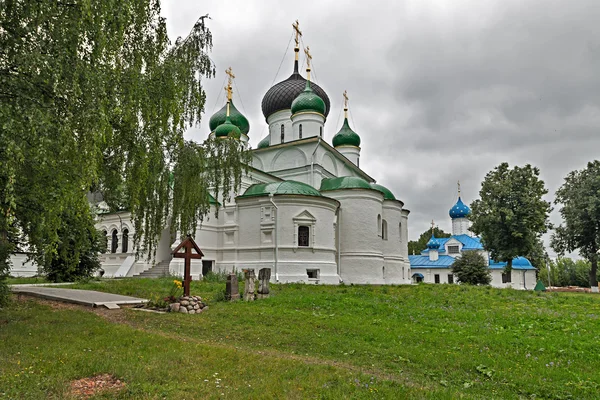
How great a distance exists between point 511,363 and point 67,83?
7.24 metres

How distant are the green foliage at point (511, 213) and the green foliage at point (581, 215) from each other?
335 centimetres

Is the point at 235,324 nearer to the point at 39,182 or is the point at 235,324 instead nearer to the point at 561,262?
the point at 39,182

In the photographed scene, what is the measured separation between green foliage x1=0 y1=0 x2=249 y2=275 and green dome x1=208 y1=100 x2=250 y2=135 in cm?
1971

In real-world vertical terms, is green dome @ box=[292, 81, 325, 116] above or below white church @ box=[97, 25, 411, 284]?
above

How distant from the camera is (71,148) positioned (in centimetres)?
558

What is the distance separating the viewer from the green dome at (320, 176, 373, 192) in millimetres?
23203

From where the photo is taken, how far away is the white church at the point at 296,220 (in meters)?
20.1

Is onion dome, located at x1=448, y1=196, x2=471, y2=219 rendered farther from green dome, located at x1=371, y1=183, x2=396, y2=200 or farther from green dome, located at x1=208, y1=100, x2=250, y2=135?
green dome, located at x1=208, y1=100, x2=250, y2=135

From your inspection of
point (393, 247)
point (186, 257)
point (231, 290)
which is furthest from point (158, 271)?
point (393, 247)

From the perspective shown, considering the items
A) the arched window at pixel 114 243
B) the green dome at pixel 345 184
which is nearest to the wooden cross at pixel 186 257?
the green dome at pixel 345 184

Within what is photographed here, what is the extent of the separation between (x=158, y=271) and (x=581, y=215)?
27.9 metres

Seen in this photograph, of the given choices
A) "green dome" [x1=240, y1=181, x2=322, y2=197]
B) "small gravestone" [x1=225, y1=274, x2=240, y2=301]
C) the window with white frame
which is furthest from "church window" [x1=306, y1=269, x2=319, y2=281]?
the window with white frame

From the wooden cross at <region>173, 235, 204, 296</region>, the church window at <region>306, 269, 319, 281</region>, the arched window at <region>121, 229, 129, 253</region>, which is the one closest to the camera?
the wooden cross at <region>173, 235, 204, 296</region>

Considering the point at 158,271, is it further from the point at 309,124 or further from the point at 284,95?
the point at 284,95
